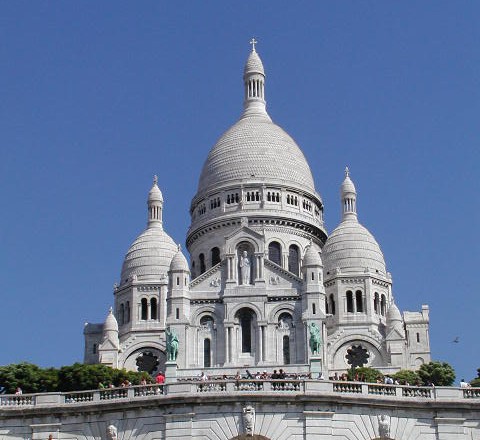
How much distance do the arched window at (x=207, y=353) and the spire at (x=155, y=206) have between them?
2171cm

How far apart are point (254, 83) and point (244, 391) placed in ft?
318

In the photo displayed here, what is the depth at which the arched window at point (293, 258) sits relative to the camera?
12075cm

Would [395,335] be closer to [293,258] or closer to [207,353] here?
[293,258]

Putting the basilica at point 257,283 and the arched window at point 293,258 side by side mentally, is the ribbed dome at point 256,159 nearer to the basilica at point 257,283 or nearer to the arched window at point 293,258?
the basilica at point 257,283

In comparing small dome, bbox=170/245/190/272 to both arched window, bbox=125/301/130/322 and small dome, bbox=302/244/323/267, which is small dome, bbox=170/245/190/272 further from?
arched window, bbox=125/301/130/322

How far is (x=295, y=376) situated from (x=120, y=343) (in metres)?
68.2

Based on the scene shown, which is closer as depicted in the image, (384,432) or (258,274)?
(384,432)

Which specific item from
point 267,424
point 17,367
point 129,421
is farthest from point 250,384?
point 17,367

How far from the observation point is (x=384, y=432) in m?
44.7

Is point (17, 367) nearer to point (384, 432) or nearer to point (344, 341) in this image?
point (344, 341)

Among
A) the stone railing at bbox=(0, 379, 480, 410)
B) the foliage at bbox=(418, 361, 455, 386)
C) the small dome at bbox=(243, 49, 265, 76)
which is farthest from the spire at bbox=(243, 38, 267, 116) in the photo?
the stone railing at bbox=(0, 379, 480, 410)

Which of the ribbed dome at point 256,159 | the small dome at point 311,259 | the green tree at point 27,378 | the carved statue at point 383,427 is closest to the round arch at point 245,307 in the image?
the small dome at point 311,259

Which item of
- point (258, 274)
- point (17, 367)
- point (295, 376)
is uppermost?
point (258, 274)

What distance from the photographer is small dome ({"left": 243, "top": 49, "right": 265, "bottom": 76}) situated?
138750 mm
